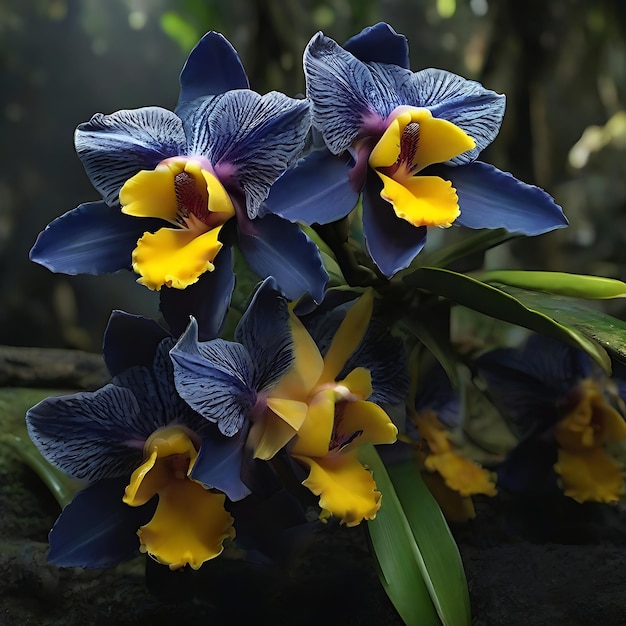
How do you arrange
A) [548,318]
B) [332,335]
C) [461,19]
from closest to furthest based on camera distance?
[548,318] < [332,335] < [461,19]

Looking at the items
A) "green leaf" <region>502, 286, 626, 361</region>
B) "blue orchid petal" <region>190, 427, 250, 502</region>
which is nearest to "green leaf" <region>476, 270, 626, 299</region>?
"green leaf" <region>502, 286, 626, 361</region>

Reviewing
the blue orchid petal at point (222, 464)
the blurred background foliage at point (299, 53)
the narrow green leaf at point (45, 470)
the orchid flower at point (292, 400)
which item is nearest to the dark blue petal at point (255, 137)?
the orchid flower at point (292, 400)

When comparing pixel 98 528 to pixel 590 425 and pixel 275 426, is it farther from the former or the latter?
pixel 590 425

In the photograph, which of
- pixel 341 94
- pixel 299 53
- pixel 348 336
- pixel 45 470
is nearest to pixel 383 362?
pixel 348 336

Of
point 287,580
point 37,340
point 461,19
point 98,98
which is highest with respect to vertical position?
point 461,19

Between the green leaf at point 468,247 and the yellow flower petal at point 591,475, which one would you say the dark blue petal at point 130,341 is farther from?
the yellow flower petal at point 591,475

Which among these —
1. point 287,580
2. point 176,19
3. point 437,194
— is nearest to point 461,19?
point 176,19

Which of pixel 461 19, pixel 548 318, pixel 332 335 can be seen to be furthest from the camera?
pixel 461 19

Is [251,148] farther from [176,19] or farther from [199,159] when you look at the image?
[176,19]
